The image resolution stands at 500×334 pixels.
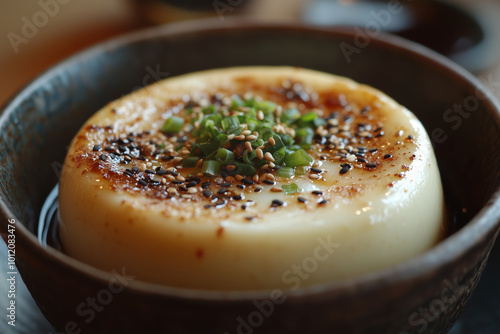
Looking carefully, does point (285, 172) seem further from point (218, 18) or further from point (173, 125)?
point (218, 18)

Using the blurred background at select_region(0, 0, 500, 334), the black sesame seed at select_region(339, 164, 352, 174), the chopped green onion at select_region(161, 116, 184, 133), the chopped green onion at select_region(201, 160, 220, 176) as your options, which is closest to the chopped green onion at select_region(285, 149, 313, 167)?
the black sesame seed at select_region(339, 164, 352, 174)

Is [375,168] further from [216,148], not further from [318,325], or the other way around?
[318,325]

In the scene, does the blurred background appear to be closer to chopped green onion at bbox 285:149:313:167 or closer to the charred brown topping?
the charred brown topping

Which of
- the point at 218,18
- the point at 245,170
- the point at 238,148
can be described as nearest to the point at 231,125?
the point at 238,148

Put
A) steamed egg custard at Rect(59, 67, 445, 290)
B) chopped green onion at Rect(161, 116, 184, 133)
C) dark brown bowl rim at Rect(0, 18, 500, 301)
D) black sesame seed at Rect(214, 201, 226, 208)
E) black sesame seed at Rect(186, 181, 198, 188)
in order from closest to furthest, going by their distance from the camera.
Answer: dark brown bowl rim at Rect(0, 18, 500, 301), steamed egg custard at Rect(59, 67, 445, 290), black sesame seed at Rect(214, 201, 226, 208), black sesame seed at Rect(186, 181, 198, 188), chopped green onion at Rect(161, 116, 184, 133)

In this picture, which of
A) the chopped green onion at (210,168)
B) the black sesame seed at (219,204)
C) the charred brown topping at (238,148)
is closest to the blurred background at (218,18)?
the charred brown topping at (238,148)

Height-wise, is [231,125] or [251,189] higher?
[231,125]
